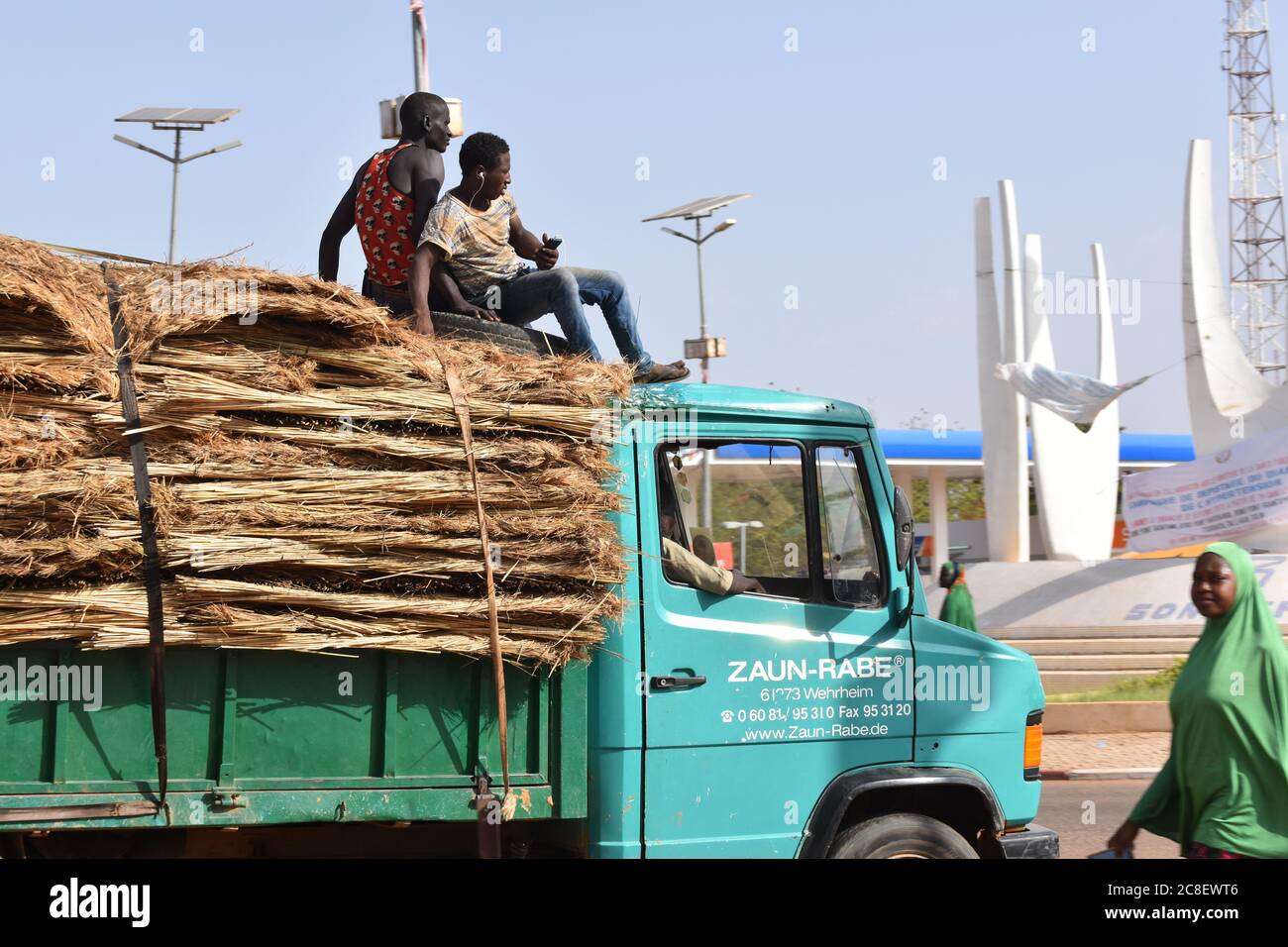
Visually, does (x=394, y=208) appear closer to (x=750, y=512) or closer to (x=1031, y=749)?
(x=750, y=512)

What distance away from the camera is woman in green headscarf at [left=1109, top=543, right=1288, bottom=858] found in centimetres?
405

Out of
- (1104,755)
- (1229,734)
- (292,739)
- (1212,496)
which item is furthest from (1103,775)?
(1212,496)

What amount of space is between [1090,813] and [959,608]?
107 inches

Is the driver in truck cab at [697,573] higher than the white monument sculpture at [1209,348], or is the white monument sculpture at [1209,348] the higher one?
the white monument sculpture at [1209,348]

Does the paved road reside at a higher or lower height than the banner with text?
lower

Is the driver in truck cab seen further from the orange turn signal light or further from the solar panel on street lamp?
the solar panel on street lamp

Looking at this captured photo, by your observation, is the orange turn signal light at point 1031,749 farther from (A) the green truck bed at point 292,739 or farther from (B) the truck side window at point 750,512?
(A) the green truck bed at point 292,739

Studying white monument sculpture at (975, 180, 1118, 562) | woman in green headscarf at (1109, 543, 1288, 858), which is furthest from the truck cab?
white monument sculpture at (975, 180, 1118, 562)

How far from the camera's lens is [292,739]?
13.0 ft

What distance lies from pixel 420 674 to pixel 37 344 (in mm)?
1516

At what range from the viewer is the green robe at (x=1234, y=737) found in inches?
159

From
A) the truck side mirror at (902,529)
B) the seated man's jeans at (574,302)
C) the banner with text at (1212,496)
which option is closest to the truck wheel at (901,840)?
the truck side mirror at (902,529)
